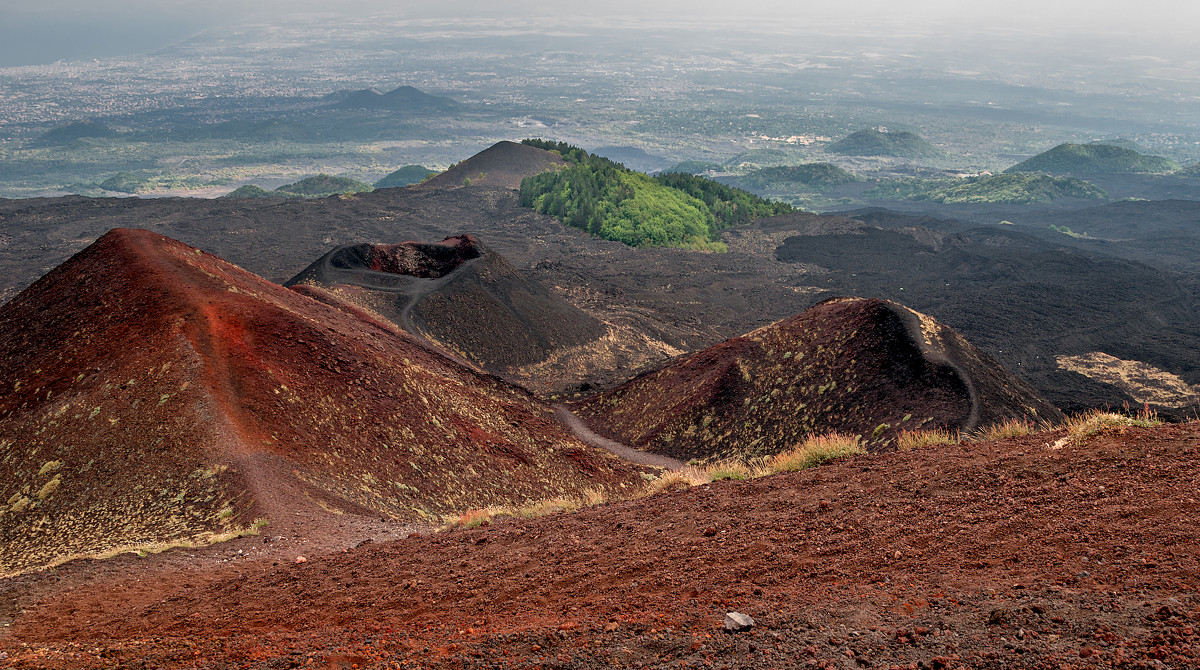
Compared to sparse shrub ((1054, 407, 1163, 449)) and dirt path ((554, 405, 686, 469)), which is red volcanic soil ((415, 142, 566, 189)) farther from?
sparse shrub ((1054, 407, 1163, 449))

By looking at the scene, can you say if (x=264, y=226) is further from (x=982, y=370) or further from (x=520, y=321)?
(x=982, y=370)

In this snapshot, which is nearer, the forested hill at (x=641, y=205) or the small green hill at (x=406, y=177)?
the forested hill at (x=641, y=205)

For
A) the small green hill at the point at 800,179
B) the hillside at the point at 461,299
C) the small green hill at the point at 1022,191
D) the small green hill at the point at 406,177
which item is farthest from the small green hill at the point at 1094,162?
the hillside at the point at 461,299

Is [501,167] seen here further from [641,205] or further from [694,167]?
[694,167]

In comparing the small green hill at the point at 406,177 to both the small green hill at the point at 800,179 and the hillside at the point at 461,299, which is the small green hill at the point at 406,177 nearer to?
the small green hill at the point at 800,179

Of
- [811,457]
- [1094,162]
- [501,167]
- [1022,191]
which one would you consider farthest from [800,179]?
[811,457]

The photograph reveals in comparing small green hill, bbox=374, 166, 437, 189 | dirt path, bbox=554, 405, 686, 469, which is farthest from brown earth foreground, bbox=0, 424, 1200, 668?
small green hill, bbox=374, 166, 437, 189
